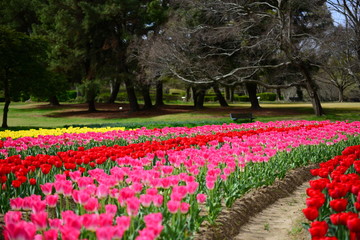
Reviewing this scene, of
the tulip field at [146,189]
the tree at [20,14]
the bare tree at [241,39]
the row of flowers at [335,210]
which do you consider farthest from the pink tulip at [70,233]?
the tree at [20,14]

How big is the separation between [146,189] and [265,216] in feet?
7.86

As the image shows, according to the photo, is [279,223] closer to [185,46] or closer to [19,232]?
[19,232]

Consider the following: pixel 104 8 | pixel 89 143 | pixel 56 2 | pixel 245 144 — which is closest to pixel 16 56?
pixel 104 8

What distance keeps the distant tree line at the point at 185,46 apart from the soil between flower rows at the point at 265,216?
16.1 m

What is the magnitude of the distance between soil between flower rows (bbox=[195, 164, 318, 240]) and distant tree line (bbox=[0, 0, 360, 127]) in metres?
16.1

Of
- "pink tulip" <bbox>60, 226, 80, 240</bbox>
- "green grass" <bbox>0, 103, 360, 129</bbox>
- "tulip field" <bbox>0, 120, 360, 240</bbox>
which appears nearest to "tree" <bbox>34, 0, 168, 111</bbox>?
"green grass" <bbox>0, 103, 360, 129</bbox>

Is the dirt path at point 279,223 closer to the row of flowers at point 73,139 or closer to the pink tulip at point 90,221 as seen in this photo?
the pink tulip at point 90,221

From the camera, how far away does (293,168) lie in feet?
23.9

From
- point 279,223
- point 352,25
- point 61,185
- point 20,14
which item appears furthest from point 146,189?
point 20,14

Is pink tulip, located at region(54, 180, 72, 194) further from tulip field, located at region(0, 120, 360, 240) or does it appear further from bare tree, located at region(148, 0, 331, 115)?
bare tree, located at region(148, 0, 331, 115)

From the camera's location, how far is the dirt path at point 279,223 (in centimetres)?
441

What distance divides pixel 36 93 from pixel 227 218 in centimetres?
2117

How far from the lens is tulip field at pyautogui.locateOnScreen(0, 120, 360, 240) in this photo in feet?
8.08

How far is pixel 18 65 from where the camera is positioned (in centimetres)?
2238
